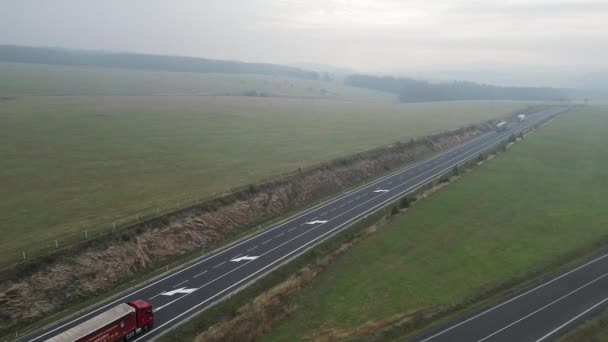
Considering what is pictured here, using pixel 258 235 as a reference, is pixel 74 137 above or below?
above

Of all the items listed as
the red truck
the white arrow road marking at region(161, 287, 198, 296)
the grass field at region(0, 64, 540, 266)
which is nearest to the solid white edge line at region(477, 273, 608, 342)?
the white arrow road marking at region(161, 287, 198, 296)

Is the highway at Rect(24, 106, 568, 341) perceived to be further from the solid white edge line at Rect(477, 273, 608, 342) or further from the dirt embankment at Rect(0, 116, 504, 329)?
the solid white edge line at Rect(477, 273, 608, 342)

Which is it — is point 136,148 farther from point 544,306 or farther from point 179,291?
point 544,306

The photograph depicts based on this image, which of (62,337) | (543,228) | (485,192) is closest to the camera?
(62,337)

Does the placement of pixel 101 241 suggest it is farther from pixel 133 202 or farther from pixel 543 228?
pixel 543 228

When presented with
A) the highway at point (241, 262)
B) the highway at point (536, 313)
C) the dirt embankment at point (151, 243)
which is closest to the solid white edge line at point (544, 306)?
the highway at point (536, 313)

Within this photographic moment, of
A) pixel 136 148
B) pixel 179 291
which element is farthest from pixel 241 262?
pixel 136 148

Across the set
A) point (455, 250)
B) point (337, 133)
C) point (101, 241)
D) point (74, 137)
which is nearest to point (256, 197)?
point (101, 241)

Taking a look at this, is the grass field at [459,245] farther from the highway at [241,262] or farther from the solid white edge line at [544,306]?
the highway at [241,262]
